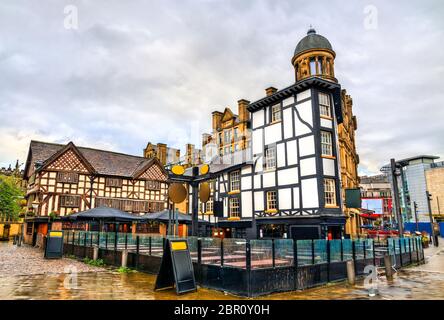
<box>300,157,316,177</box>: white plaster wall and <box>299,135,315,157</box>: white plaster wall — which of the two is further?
<box>299,135,315,157</box>: white plaster wall

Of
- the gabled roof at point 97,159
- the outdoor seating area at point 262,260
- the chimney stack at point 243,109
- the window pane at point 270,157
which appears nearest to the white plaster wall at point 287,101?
the window pane at point 270,157

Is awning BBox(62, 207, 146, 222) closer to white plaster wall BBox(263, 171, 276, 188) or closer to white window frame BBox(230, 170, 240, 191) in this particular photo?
white window frame BBox(230, 170, 240, 191)

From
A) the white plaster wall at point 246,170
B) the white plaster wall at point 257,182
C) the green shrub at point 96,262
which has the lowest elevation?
the green shrub at point 96,262

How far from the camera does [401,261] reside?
15453 mm

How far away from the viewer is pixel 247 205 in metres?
26.7

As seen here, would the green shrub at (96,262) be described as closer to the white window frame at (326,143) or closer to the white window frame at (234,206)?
the white window frame at (234,206)

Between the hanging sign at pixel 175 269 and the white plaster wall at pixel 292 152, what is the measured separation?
15.9 m

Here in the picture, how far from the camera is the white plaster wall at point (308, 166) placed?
2194cm

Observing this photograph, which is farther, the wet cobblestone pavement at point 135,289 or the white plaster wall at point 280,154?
the white plaster wall at point 280,154

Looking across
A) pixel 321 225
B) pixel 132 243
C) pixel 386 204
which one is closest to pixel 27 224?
pixel 132 243

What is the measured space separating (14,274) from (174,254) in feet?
23.8

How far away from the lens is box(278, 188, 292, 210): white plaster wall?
23.0m

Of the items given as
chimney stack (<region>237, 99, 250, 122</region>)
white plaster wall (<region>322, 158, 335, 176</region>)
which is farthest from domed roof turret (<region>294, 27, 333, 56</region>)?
white plaster wall (<region>322, 158, 335, 176</region>)
